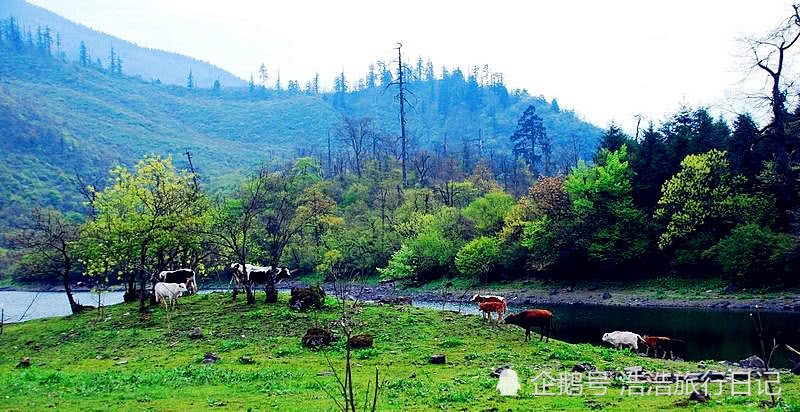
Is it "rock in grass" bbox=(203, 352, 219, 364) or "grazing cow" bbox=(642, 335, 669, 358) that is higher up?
"rock in grass" bbox=(203, 352, 219, 364)

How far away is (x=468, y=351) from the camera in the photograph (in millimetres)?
20000

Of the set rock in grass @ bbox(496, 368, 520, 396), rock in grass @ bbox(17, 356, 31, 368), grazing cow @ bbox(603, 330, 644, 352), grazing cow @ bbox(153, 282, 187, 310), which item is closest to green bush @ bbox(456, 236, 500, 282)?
grazing cow @ bbox(603, 330, 644, 352)

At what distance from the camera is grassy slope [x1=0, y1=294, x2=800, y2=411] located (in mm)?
13367

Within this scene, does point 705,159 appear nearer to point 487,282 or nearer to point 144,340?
point 487,282

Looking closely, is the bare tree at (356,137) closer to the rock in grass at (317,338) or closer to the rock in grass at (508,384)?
the rock in grass at (317,338)

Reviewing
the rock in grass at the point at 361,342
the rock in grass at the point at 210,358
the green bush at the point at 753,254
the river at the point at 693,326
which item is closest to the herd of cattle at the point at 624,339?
the river at the point at 693,326

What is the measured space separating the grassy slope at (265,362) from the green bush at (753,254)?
27208mm

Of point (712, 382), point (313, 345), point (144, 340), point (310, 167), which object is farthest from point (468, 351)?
point (310, 167)

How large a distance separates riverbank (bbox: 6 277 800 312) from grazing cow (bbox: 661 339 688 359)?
1314cm

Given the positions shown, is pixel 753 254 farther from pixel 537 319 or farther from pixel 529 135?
pixel 529 135

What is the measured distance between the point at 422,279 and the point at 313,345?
45834 mm

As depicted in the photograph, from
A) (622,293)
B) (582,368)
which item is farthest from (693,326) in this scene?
(582,368)

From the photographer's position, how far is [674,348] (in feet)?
81.7

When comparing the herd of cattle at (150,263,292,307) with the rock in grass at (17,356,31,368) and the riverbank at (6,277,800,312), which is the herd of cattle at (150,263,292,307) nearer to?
the riverbank at (6,277,800,312)
